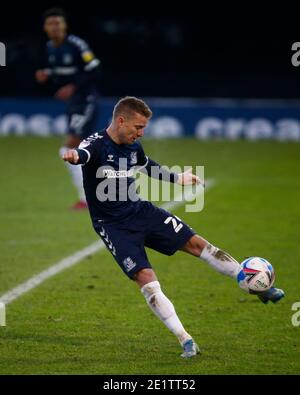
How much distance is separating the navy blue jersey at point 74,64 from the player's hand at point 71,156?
8603 mm

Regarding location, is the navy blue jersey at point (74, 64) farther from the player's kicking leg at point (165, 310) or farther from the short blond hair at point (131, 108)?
the player's kicking leg at point (165, 310)

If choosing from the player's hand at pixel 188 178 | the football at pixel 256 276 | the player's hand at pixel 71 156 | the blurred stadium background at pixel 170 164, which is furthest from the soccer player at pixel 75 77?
the player's hand at pixel 71 156

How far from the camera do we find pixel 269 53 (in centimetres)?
3197

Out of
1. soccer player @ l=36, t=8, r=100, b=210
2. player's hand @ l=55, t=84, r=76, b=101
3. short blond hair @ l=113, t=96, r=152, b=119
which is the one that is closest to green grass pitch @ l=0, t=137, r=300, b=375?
soccer player @ l=36, t=8, r=100, b=210

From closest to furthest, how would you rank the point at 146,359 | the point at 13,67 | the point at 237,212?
1. the point at 146,359
2. the point at 237,212
3. the point at 13,67

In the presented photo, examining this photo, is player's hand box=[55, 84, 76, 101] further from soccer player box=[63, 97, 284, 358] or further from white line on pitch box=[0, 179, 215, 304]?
soccer player box=[63, 97, 284, 358]

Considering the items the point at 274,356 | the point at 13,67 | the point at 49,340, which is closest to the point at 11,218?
the point at 49,340

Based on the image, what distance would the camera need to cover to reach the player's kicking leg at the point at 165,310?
304 inches

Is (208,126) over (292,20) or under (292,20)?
under

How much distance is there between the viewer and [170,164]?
70.0ft

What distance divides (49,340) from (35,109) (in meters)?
21.1

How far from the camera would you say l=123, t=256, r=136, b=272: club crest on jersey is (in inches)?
313

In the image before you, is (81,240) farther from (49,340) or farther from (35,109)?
(35,109)

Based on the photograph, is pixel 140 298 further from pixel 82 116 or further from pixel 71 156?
pixel 82 116
